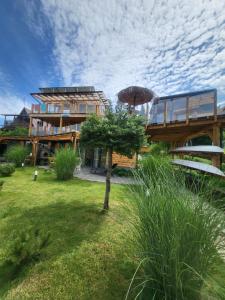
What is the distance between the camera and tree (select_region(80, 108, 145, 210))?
4176 millimetres

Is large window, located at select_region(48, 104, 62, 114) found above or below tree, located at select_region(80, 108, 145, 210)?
above

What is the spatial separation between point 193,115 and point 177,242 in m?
10.1

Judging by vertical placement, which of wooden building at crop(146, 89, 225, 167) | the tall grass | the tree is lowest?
A: the tall grass

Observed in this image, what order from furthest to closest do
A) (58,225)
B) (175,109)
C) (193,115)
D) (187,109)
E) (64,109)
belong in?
(64,109) → (175,109) → (193,115) → (187,109) → (58,225)

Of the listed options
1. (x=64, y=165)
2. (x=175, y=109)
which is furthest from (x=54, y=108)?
(x=175, y=109)

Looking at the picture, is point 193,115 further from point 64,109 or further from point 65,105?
point 65,105

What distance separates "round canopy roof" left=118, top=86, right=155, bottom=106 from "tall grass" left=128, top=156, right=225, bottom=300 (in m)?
11.1

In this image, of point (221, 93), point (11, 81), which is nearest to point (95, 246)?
point (221, 93)

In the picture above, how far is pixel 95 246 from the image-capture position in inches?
113

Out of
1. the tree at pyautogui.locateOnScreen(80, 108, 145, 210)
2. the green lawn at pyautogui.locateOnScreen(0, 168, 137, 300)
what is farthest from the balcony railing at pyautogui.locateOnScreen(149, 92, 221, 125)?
the green lawn at pyautogui.locateOnScreen(0, 168, 137, 300)

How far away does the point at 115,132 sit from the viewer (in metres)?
4.16

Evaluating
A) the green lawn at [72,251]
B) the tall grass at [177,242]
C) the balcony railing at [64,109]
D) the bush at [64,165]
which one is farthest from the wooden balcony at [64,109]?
the tall grass at [177,242]

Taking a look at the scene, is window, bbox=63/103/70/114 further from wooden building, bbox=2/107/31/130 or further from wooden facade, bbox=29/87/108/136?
wooden building, bbox=2/107/31/130

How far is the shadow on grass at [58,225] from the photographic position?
259 cm
